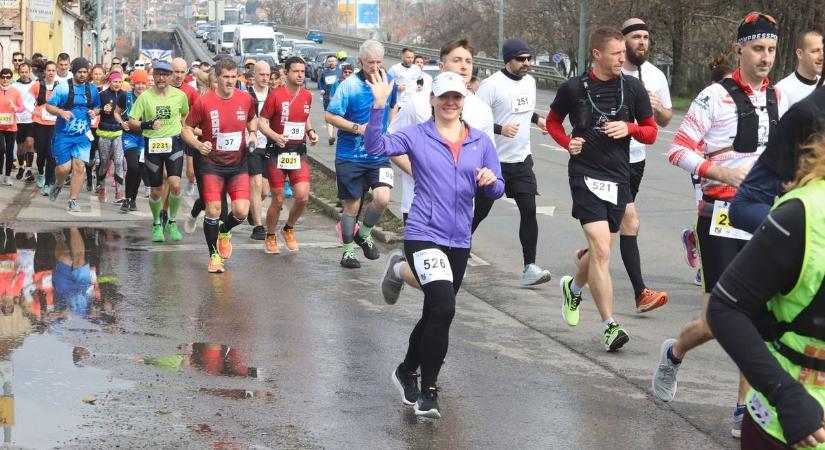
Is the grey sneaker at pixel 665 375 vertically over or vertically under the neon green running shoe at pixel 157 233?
over

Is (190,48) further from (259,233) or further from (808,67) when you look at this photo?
(808,67)

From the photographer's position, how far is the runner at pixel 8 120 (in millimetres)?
20125

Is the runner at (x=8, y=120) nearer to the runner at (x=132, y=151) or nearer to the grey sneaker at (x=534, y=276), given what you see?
the runner at (x=132, y=151)

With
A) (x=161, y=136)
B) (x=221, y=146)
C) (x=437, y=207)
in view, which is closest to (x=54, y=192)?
(x=161, y=136)

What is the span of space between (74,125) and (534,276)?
8319mm

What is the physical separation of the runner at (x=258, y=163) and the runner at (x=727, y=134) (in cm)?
706

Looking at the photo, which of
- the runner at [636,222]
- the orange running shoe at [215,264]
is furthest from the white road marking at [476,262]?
the runner at [636,222]

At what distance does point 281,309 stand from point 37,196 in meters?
9.66

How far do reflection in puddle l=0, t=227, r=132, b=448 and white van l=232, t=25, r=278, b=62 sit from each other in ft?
166

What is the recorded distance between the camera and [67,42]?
62125 mm

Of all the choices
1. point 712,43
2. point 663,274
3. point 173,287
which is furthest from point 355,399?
point 712,43

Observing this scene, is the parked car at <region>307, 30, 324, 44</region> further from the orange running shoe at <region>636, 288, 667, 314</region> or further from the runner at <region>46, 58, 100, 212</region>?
the orange running shoe at <region>636, 288, 667, 314</region>

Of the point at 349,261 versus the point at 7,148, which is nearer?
the point at 349,261

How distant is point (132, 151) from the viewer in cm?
1602
